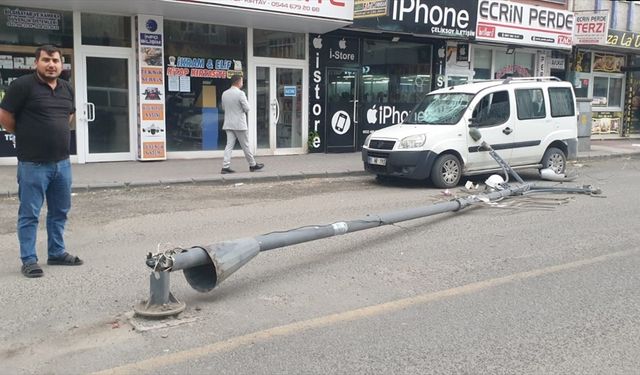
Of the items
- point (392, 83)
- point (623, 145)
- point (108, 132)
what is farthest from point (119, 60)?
point (623, 145)

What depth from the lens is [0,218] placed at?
8172mm

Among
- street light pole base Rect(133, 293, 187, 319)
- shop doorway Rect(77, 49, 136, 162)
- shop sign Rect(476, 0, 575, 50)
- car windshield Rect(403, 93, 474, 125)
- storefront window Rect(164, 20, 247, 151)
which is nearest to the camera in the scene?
street light pole base Rect(133, 293, 187, 319)

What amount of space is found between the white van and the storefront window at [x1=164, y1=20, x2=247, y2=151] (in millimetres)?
4373

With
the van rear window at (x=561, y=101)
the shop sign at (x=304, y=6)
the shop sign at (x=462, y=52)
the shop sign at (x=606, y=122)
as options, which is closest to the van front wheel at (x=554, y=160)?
the van rear window at (x=561, y=101)

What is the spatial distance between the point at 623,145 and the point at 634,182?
9390mm

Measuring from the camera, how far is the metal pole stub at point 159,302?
4.53 metres

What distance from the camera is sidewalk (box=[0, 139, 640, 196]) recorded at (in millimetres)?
10781

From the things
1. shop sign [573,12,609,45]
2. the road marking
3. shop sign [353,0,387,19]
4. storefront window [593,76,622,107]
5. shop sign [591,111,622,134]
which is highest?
shop sign [573,12,609,45]

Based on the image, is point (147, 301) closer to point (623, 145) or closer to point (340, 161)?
point (340, 161)

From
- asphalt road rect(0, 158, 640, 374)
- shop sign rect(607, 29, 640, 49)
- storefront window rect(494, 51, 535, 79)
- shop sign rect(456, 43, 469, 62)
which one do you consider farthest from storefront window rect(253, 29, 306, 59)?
shop sign rect(607, 29, 640, 49)

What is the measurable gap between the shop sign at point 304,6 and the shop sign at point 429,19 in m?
0.44

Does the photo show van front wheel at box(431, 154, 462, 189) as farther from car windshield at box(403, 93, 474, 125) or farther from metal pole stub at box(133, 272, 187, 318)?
metal pole stub at box(133, 272, 187, 318)

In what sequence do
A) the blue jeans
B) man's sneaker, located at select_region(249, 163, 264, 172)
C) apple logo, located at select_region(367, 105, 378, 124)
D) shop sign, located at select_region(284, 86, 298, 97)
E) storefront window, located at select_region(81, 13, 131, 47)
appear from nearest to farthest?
the blue jeans → man's sneaker, located at select_region(249, 163, 264, 172) → storefront window, located at select_region(81, 13, 131, 47) → shop sign, located at select_region(284, 86, 298, 97) → apple logo, located at select_region(367, 105, 378, 124)

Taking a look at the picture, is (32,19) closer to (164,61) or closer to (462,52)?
(164,61)
